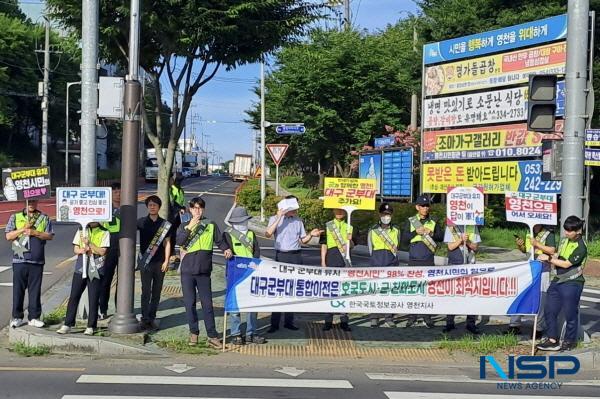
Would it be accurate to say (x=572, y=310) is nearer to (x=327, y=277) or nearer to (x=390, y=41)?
(x=327, y=277)

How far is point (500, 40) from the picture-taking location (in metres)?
19.2

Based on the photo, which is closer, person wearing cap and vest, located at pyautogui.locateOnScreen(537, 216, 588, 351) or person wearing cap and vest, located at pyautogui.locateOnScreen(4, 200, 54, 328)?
person wearing cap and vest, located at pyautogui.locateOnScreen(537, 216, 588, 351)

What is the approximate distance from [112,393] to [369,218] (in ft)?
47.0

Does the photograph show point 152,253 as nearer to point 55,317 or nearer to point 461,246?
point 55,317

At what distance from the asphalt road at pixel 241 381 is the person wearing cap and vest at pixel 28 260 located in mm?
1226

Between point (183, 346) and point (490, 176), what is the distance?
13.3 meters

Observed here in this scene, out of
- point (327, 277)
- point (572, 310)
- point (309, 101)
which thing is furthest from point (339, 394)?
point (309, 101)

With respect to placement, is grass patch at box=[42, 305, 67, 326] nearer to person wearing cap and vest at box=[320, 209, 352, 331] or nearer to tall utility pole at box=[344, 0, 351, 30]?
person wearing cap and vest at box=[320, 209, 352, 331]

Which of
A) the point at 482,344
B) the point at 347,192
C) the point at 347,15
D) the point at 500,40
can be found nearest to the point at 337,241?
the point at 347,192

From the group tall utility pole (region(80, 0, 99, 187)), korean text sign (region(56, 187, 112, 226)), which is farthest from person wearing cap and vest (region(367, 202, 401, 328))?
tall utility pole (region(80, 0, 99, 187))

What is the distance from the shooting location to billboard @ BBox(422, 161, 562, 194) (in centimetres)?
1861

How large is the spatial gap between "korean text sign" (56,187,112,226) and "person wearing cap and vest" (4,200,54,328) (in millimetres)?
555
